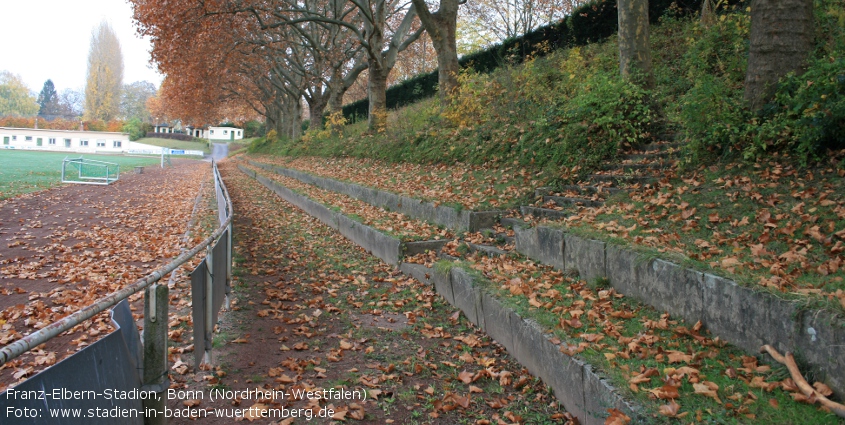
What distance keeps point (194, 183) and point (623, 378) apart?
2809cm

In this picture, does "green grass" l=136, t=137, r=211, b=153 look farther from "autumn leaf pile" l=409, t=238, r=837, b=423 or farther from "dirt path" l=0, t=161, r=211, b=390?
"autumn leaf pile" l=409, t=238, r=837, b=423

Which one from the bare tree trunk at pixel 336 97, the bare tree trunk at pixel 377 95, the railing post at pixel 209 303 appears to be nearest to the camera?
the railing post at pixel 209 303

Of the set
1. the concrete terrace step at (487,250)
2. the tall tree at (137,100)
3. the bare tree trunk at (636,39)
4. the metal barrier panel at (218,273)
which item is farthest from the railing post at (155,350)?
the tall tree at (137,100)

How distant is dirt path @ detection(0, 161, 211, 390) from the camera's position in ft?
18.4

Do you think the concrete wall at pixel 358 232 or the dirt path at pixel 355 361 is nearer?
the dirt path at pixel 355 361

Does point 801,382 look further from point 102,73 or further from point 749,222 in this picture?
point 102,73

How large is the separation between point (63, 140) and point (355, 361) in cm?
8988

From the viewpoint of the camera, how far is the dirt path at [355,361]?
3.93 meters

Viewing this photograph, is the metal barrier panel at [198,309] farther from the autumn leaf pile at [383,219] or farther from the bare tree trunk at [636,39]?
the bare tree trunk at [636,39]

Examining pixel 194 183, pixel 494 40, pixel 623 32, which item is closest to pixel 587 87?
pixel 623 32

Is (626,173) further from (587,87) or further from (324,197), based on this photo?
(324,197)

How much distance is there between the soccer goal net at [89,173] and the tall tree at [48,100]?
114 meters

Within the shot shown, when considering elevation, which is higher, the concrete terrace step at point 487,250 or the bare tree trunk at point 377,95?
the bare tree trunk at point 377,95

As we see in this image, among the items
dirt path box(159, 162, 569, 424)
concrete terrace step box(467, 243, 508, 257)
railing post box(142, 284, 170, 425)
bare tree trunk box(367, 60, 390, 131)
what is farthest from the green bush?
railing post box(142, 284, 170, 425)
